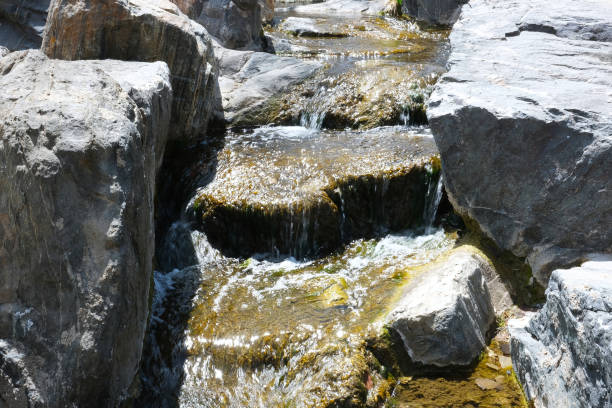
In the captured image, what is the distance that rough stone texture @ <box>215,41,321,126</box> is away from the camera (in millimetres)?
7836

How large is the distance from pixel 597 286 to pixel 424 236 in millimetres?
2647

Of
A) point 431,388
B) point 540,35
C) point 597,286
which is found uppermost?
point 540,35

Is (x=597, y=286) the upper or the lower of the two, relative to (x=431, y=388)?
upper

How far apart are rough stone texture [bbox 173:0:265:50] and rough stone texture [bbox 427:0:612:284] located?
21.6 feet

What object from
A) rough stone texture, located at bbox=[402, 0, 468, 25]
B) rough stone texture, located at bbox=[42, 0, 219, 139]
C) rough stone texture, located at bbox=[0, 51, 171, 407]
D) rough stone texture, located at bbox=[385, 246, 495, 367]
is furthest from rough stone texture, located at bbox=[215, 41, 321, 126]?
rough stone texture, located at bbox=[402, 0, 468, 25]

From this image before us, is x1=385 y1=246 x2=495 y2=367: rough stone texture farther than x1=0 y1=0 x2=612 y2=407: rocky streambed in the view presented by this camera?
Yes

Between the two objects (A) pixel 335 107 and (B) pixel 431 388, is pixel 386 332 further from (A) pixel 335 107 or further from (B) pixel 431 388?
(A) pixel 335 107

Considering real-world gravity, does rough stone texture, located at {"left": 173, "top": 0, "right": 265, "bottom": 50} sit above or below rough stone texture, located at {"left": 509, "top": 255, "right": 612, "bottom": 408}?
above

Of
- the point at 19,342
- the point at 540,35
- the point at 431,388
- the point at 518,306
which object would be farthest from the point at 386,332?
the point at 540,35

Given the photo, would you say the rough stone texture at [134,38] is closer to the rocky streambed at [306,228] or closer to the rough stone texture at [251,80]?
the rocky streambed at [306,228]

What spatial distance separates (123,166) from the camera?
356cm

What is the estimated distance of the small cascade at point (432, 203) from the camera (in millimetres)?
5703

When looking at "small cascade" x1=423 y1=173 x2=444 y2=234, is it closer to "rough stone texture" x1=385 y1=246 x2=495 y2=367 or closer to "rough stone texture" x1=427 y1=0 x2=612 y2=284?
"rough stone texture" x1=427 y1=0 x2=612 y2=284

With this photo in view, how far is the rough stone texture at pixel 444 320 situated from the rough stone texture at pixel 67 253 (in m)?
1.92
